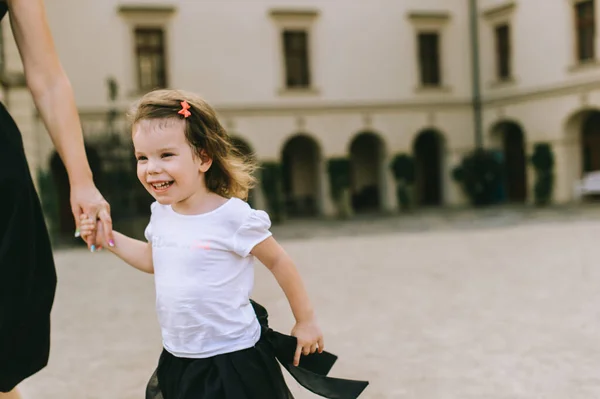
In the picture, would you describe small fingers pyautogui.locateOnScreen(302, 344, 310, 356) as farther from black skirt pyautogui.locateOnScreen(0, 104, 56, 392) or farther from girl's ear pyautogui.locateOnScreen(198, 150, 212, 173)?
black skirt pyautogui.locateOnScreen(0, 104, 56, 392)

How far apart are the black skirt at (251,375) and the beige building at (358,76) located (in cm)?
1846

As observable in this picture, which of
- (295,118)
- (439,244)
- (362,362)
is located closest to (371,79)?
(295,118)

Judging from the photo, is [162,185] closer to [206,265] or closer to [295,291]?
[206,265]

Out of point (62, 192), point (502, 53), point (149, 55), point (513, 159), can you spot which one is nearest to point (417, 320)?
point (62, 192)

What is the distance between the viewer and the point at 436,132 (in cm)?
2409

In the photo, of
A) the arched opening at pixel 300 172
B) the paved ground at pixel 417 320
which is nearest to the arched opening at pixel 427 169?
the arched opening at pixel 300 172

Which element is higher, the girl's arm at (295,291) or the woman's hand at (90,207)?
the woman's hand at (90,207)

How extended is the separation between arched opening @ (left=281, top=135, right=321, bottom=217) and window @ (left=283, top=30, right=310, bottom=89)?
2.50 metres

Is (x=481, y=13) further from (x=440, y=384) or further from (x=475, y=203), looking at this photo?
(x=440, y=384)

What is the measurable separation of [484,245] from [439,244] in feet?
2.79

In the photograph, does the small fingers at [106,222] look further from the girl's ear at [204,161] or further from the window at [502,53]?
the window at [502,53]

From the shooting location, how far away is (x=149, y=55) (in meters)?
21.4

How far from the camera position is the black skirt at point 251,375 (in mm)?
1967

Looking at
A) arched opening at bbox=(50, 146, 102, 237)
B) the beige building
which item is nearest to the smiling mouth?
the beige building
